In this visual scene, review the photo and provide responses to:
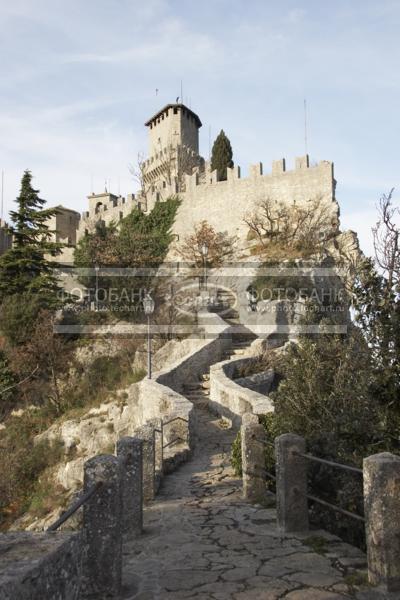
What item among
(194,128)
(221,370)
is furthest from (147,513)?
(194,128)

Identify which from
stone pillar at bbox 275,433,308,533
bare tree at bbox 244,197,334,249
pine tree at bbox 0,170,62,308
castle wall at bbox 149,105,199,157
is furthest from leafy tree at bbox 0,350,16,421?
castle wall at bbox 149,105,199,157

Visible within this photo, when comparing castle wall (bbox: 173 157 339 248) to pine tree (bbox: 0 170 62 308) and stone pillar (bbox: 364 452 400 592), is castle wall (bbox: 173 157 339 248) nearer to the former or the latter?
pine tree (bbox: 0 170 62 308)

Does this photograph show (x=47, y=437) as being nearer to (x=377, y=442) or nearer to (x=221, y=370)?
(x=221, y=370)

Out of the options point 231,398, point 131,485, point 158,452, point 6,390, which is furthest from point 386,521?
point 6,390

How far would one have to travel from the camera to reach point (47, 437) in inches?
792

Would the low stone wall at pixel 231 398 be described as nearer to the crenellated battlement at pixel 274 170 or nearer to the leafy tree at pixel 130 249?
the leafy tree at pixel 130 249

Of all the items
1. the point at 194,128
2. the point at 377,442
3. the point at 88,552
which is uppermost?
the point at 194,128

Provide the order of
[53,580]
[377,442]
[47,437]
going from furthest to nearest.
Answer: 1. [47,437]
2. [377,442]
3. [53,580]

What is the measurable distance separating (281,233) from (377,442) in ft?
95.3

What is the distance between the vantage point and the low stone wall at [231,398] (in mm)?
12445

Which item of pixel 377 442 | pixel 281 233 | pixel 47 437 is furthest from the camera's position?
pixel 281 233

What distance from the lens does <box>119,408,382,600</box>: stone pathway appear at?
14.5 feet

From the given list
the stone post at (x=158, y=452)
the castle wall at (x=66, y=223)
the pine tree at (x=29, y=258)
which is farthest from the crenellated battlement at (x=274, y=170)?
the stone post at (x=158, y=452)

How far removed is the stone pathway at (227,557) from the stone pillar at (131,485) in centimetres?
21
